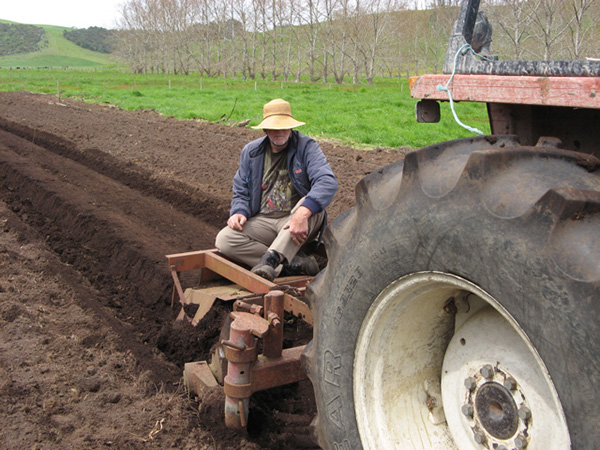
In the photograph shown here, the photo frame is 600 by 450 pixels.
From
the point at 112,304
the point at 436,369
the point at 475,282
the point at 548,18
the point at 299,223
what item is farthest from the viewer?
the point at 548,18

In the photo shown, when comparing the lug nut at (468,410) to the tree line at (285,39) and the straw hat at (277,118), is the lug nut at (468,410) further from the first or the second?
the tree line at (285,39)

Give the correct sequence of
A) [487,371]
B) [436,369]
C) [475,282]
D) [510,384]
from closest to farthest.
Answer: [475,282] < [510,384] < [487,371] < [436,369]

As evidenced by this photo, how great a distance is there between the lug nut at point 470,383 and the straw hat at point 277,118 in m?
2.80

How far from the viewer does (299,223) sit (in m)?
4.33

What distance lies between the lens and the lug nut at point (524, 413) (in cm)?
179

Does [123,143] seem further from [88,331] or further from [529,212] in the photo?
[529,212]

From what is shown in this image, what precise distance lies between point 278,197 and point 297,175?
0.27m

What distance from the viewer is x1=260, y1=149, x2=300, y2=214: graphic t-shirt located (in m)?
4.81

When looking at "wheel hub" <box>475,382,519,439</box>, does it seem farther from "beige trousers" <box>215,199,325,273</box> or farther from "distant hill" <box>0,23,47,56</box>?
"distant hill" <box>0,23,47,56</box>

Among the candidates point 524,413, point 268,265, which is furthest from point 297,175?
point 524,413

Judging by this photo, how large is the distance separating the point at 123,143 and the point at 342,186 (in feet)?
20.3

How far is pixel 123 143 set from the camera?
Answer: 13008 millimetres

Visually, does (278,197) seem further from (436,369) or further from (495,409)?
(495,409)

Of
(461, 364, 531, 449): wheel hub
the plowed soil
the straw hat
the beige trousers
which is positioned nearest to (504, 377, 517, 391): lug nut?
(461, 364, 531, 449): wheel hub
